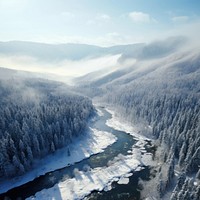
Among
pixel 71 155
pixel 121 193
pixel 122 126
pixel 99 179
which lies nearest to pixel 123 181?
pixel 121 193

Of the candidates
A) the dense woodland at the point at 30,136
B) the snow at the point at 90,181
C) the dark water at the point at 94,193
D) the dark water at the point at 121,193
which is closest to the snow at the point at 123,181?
the snow at the point at 90,181

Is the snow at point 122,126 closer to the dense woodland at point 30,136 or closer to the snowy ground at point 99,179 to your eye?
the snowy ground at point 99,179

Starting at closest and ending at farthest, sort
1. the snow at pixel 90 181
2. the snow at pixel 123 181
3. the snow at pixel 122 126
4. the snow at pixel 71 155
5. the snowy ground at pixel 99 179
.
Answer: the snow at pixel 90 181 < the snowy ground at pixel 99 179 < the snow at pixel 123 181 < the snow at pixel 71 155 < the snow at pixel 122 126

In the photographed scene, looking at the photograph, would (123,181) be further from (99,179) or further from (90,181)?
(90,181)

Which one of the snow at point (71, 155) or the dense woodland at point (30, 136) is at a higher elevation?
the dense woodland at point (30, 136)

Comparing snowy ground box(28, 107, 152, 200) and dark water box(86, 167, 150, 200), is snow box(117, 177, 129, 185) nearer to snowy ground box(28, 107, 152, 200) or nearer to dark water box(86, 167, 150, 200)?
snowy ground box(28, 107, 152, 200)

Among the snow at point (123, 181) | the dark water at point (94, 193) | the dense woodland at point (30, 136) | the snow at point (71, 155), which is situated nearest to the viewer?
the dark water at point (94, 193)

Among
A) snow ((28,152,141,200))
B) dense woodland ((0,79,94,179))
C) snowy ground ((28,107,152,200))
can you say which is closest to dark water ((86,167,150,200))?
snowy ground ((28,107,152,200))
